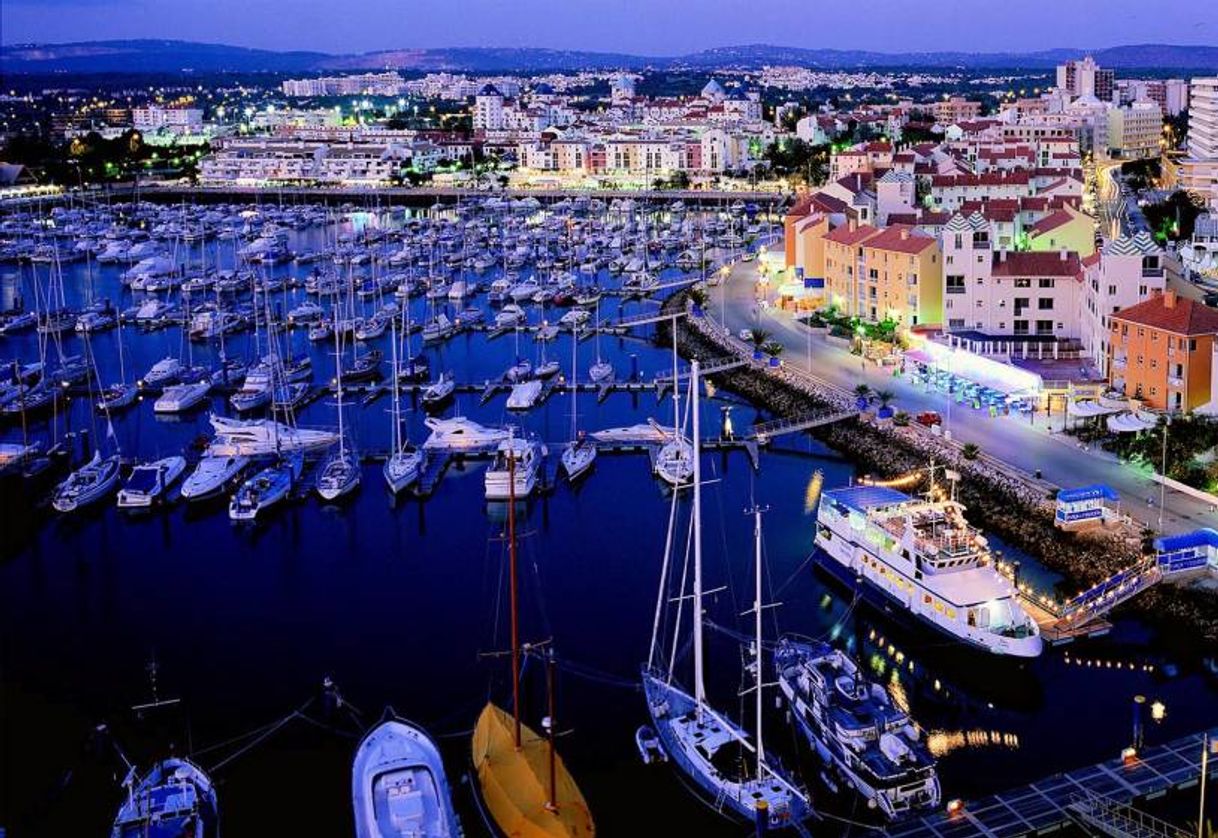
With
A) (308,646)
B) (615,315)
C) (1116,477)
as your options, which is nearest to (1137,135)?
(615,315)

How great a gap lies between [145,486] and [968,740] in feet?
35.8

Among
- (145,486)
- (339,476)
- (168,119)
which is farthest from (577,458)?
(168,119)

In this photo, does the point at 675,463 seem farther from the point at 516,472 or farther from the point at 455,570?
the point at 455,570

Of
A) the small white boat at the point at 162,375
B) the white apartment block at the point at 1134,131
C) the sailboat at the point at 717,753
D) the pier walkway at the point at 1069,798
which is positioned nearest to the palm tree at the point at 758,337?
the small white boat at the point at 162,375

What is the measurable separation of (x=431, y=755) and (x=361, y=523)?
7073mm

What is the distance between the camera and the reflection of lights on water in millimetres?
11234

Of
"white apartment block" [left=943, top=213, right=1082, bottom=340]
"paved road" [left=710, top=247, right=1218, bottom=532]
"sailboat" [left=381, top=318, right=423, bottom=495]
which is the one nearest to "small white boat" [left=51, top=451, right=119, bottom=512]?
"sailboat" [left=381, top=318, right=423, bottom=495]

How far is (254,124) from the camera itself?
286 feet

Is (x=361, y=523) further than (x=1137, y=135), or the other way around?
(x=1137, y=135)

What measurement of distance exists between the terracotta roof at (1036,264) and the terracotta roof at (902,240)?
1.43m

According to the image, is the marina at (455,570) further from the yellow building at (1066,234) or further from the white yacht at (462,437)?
the yellow building at (1066,234)

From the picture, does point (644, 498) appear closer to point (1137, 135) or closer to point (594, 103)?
point (1137, 135)

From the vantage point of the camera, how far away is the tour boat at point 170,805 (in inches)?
373

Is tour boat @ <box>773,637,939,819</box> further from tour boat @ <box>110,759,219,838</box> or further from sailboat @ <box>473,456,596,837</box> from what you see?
tour boat @ <box>110,759,219,838</box>
